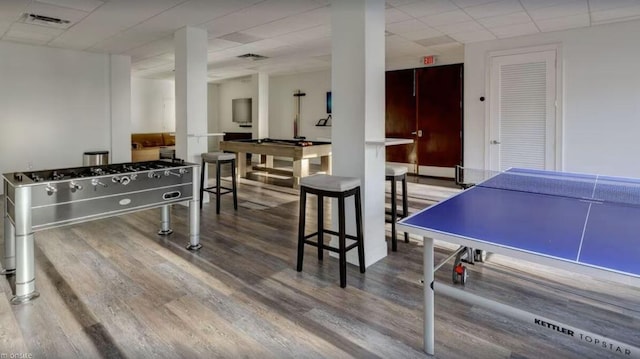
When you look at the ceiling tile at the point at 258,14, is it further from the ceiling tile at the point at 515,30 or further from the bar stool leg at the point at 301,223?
the ceiling tile at the point at 515,30

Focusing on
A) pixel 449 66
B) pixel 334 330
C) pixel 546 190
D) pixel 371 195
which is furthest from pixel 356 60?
pixel 449 66

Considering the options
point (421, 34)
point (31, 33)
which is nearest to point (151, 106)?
point (31, 33)

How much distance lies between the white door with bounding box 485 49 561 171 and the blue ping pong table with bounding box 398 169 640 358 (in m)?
3.96

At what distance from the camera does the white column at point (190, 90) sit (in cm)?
536

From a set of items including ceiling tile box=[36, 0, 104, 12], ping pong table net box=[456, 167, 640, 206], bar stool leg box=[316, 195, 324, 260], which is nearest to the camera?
ping pong table net box=[456, 167, 640, 206]

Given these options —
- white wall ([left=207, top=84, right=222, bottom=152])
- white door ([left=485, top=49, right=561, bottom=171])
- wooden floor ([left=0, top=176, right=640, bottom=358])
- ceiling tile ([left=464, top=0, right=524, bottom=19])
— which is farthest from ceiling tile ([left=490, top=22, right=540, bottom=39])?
white wall ([left=207, top=84, right=222, bottom=152])

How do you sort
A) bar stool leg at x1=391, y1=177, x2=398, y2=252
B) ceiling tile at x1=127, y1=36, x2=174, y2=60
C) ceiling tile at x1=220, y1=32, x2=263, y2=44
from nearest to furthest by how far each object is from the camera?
bar stool leg at x1=391, y1=177, x2=398, y2=252
ceiling tile at x1=220, y1=32, x2=263, y2=44
ceiling tile at x1=127, y1=36, x2=174, y2=60

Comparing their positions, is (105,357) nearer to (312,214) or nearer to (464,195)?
(464,195)

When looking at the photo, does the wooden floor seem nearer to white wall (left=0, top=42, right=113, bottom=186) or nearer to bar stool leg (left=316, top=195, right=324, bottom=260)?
bar stool leg (left=316, top=195, right=324, bottom=260)

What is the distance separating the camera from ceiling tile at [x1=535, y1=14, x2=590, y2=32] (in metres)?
5.16

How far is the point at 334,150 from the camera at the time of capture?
3.33 meters

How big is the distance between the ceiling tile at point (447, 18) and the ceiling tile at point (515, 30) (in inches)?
34.9

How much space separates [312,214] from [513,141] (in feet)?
12.8

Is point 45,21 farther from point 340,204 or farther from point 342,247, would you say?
point 342,247
